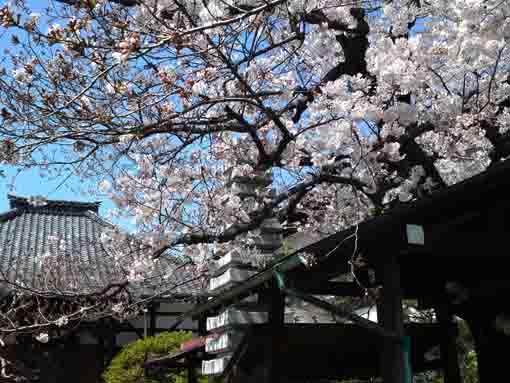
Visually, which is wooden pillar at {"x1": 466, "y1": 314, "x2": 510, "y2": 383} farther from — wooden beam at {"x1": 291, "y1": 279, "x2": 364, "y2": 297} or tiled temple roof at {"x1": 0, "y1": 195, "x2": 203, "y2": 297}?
tiled temple roof at {"x1": 0, "y1": 195, "x2": 203, "y2": 297}

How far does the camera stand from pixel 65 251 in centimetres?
1238

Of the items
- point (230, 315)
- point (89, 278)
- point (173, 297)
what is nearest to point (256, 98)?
point (230, 315)

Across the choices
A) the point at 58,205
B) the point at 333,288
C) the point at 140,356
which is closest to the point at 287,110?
the point at 333,288

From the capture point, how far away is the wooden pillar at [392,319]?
12.6 ft

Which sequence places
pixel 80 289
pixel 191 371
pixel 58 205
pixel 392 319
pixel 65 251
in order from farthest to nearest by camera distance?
pixel 58 205 → pixel 65 251 → pixel 80 289 → pixel 191 371 → pixel 392 319

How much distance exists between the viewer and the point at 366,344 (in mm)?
4867

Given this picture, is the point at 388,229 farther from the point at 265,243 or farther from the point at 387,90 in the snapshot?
the point at 265,243

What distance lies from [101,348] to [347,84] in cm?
854

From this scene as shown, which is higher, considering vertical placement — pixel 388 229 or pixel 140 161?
pixel 140 161

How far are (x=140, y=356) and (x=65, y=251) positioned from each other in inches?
131

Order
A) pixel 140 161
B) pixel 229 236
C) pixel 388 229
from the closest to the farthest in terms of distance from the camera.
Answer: pixel 388 229 → pixel 229 236 → pixel 140 161

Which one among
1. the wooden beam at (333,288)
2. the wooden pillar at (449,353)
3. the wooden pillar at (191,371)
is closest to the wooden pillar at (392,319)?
the wooden beam at (333,288)

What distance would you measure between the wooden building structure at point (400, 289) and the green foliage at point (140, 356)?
3916mm

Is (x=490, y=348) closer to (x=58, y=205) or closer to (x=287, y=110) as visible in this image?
(x=287, y=110)
